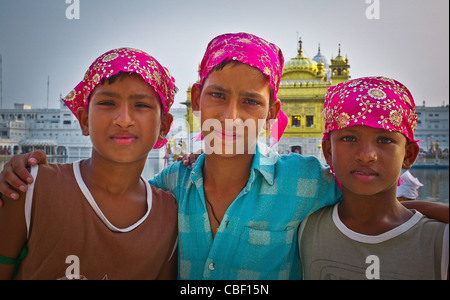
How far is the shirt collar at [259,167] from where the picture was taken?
5.67 feet

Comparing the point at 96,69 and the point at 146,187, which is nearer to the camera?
the point at 96,69

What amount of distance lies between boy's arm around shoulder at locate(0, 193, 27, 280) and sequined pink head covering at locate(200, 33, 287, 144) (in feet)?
3.65

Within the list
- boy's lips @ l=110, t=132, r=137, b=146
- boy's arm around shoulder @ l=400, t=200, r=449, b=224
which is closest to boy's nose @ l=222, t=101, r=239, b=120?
boy's lips @ l=110, t=132, r=137, b=146

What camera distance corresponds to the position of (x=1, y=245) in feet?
4.60

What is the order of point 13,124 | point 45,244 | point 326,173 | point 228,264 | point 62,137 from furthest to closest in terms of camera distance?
point 13,124, point 62,137, point 326,173, point 228,264, point 45,244

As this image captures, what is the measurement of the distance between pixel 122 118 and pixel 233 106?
56cm

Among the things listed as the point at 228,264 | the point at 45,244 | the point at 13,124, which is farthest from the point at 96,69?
the point at 13,124

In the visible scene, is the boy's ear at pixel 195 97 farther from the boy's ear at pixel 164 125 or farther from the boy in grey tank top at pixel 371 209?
the boy in grey tank top at pixel 371 209

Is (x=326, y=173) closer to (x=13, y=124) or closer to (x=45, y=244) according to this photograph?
(x=45, y=244)

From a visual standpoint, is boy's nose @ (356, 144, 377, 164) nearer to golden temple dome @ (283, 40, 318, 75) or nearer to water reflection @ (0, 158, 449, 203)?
water reflection @ (0, 158, 449, 203)

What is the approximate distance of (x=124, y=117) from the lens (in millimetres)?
1543

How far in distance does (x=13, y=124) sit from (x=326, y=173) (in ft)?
111
